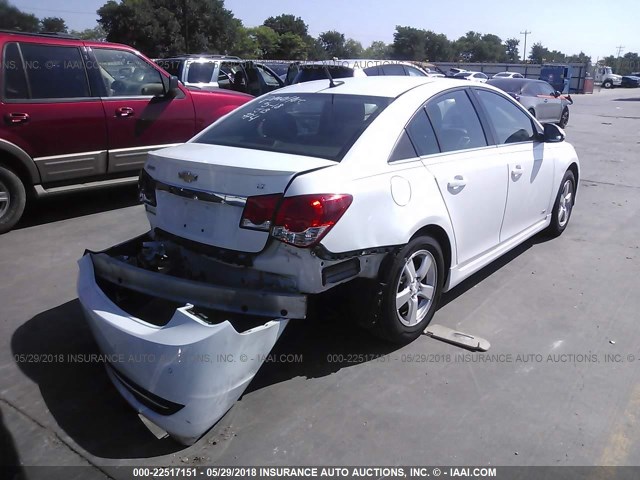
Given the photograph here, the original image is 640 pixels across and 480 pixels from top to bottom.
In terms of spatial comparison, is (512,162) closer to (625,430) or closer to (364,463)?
(625,430)

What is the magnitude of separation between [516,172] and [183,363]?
3157 millimetres

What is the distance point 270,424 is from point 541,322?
2201 millimetres

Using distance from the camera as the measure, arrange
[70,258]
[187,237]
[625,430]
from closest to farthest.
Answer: [625,430] < [187,237] < [70,258]

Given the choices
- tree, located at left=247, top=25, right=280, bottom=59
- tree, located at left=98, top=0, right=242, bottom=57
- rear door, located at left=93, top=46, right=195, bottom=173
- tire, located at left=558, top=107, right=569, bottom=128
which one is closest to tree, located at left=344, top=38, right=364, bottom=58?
tree, located at left=247, top=25, right=280, bottom=59

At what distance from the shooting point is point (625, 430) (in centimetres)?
287

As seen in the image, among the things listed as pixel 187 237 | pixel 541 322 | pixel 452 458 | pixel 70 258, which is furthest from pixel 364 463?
pixel 70 258

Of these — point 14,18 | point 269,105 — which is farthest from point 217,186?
point 14,18

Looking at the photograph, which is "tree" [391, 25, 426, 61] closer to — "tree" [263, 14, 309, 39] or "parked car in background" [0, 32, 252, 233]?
"tree" [263, 14, 309, 39]

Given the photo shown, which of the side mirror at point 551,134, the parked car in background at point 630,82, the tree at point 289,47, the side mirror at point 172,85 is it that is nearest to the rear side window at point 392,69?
the side mirror at point 172,85

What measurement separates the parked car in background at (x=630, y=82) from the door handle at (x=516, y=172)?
2405 inches

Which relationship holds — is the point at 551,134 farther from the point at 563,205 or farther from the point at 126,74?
the point at 126,74

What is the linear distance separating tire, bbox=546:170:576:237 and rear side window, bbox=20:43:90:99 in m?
5.22

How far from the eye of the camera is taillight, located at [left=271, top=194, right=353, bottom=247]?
290 cm

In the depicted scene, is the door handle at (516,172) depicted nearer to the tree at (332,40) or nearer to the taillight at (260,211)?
the taillight at (260,211)
